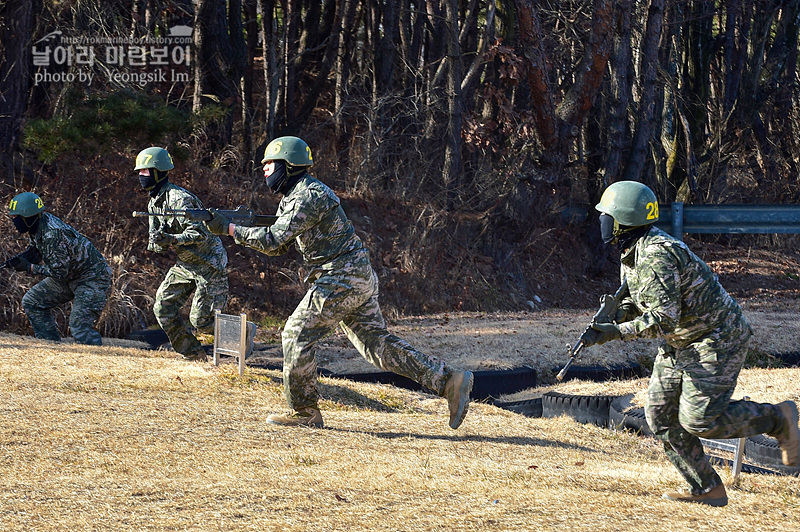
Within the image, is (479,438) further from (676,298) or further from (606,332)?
(676,298)

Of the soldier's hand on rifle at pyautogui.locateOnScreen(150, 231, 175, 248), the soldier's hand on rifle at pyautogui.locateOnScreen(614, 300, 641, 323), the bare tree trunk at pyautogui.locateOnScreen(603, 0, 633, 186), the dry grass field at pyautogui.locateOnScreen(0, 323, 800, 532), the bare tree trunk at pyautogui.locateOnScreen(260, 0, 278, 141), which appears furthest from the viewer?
the bare tree trunk at pyautogui.locateOnScreen(603, 0, 633, 186)

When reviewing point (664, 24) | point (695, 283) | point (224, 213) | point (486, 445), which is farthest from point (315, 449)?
point (664, 24)

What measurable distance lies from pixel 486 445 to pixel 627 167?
14103 millimetres

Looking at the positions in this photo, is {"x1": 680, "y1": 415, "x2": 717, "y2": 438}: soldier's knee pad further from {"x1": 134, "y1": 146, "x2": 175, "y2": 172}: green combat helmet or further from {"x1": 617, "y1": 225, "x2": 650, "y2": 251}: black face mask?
{"x1": 134, "y1": 146, "x2": 175, "y2": 172}: green combat helmet

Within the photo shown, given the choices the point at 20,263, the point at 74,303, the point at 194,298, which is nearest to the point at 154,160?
the point at 194,298

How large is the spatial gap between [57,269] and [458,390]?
5800mm

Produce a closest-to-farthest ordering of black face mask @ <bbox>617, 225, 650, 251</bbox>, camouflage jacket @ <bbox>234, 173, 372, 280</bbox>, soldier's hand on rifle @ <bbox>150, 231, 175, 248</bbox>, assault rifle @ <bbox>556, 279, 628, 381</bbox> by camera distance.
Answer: assault rifle @ <bbox>556, 279, 628, 381</bbox>
black face mask @ <bbox>617, 225, 650, 251</bbox>
camouflage jacket @ <bbox>234, 173, 372, 280</bbox>
soldier's hand on rifle @ <bbox>150, 231, 175, 248</bbox>

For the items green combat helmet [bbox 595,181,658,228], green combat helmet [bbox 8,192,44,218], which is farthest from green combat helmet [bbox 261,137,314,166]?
green combat helmet [bbox 8,192,44,218]

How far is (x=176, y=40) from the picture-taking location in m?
18.9

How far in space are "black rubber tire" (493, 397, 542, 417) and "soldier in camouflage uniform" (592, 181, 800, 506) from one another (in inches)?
157

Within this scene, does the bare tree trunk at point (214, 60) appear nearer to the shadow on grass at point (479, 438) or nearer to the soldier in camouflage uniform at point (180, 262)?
the soldier in camouflage uniform at point (180, 262)

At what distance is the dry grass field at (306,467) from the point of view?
180 inches

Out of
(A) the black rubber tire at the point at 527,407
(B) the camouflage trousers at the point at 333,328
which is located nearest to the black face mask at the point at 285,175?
(B) the camouflage trousers at the point at 333,328

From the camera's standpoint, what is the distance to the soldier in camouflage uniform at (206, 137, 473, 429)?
20.7 feet
